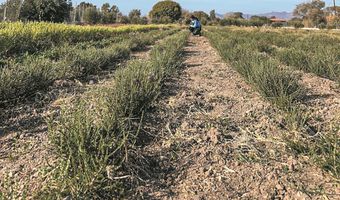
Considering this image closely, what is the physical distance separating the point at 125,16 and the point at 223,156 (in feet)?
183

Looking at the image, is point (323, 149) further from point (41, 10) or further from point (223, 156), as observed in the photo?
point (41, 10)

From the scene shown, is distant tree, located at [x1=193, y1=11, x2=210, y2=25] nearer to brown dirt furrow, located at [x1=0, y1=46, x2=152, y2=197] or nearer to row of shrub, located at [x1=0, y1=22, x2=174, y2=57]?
row of shrub, located at [x1=0, y1=22, x2=174, y2=57]

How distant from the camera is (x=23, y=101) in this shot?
13.8ft

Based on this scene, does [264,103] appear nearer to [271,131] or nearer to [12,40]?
[271,131]

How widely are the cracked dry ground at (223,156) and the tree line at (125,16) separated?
53.2ft

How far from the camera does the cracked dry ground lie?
231cm

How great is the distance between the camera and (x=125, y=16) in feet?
186

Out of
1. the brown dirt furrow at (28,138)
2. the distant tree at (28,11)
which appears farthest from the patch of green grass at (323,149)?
the distant tree at (28,11)

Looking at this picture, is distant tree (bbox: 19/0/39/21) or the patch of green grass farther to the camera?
distant tree (bbox: 19/0/39/21)

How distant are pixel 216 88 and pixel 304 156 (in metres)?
2.68

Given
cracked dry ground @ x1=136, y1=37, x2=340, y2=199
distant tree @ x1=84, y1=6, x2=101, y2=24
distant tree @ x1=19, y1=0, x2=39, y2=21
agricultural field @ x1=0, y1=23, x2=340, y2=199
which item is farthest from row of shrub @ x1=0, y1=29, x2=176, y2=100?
distant tree @ x1=84, y1=6, x2=101, y2=24

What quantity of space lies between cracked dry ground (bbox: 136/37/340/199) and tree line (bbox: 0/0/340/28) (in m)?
16.2

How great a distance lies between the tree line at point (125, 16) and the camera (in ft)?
76.4

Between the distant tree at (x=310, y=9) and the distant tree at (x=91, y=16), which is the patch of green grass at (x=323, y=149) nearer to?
the distant tree at (x=91, y=16)
